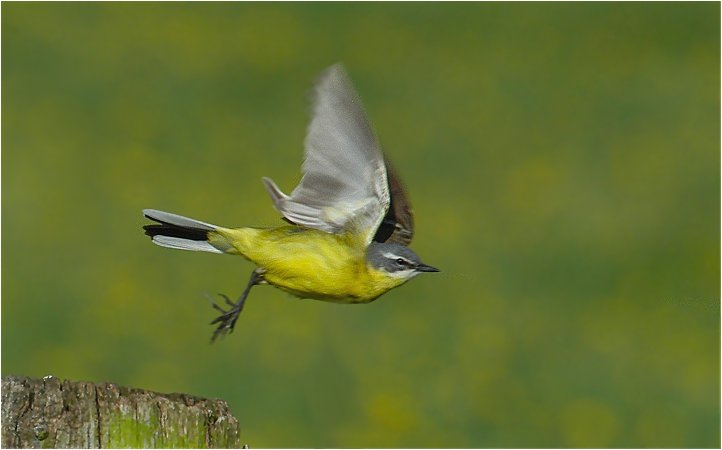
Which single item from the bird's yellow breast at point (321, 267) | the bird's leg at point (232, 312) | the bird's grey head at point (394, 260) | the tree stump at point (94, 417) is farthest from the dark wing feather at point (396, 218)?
the tree stump at point (94, 417)

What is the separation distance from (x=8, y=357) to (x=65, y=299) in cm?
149

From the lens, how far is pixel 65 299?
12.1m

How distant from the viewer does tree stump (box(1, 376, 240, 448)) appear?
4.10 m

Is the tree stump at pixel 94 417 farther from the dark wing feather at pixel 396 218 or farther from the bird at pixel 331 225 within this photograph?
the dark wing feather at pixel 396 218

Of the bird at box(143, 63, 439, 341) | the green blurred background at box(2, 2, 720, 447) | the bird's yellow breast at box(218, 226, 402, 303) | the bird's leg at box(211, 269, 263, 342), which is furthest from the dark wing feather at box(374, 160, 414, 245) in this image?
the green blurred background at box(2, 2, 720, 447)

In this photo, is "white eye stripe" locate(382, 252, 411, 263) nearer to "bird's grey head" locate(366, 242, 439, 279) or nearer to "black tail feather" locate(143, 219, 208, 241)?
"bird's grey head" locate(366, 242, 439, 279)

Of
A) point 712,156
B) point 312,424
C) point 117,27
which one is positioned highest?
point 117,27

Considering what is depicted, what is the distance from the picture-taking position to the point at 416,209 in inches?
562

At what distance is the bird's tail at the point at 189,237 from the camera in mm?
6887

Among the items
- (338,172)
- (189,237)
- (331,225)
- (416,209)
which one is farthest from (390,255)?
(416,209)

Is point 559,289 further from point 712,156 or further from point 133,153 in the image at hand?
point 133,153

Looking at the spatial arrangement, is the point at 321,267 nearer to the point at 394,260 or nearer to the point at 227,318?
the point at 394,260

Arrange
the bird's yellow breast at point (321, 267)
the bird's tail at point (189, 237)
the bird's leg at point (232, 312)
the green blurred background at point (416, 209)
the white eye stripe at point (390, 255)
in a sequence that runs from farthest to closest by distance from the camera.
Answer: the green blurred background at point (416, 209) → the bird's tail at point (189, 237) → the bird's leg at point (232, 312) → the white eye stripe at point (390, 255) → the bird's yellow breast at point (321, 267)

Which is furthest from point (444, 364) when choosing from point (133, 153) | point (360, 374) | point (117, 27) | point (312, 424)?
point (117, 27)
